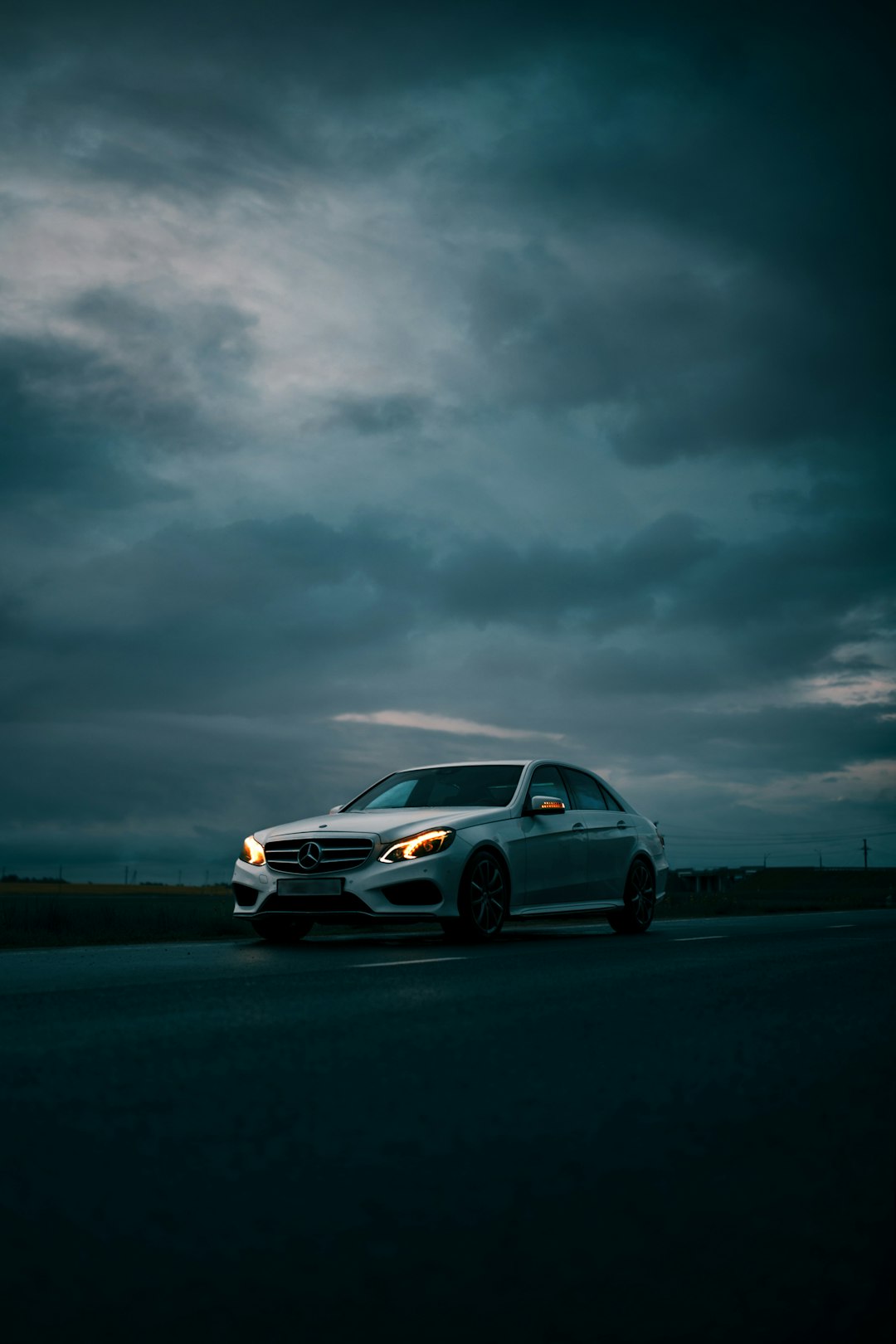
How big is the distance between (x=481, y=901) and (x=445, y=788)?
2.01m

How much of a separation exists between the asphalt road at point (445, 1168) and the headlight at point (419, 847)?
15.5 feet

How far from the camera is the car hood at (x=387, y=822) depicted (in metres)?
11.7

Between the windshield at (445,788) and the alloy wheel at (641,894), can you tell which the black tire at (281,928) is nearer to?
the windshield at (445,788)

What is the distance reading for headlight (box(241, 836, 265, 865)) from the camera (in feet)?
39.4

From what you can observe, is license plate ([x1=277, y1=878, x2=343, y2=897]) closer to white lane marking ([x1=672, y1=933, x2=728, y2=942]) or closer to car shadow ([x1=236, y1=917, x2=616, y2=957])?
car shadow ([x1=236, y1=917, x2=616, y2=957])

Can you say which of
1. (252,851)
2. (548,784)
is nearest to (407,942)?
(252,851)

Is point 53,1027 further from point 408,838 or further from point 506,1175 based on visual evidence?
point 408,838

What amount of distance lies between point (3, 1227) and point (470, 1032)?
2.86m

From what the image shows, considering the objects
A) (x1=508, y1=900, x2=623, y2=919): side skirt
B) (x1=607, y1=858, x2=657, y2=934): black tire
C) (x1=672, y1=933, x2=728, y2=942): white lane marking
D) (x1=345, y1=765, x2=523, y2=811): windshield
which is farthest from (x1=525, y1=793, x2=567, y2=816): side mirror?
(x1=607, y1=858, x2=657, y2=934): black tire

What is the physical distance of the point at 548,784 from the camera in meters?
13.9

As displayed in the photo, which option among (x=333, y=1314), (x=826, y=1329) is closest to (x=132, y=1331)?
(x=333, y=1314)

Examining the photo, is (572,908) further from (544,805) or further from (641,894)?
(641,894)

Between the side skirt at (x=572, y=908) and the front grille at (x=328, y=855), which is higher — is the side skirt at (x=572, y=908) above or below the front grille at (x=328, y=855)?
Result: below

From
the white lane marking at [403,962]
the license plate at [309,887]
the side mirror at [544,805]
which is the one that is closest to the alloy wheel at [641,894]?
the side mirror at [544,805]
